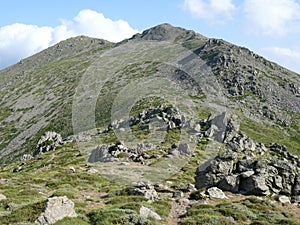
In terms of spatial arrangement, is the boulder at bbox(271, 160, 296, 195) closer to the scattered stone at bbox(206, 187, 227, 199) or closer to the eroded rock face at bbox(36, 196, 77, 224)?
the scattered stone at bbox(206, 187, 227, 199)

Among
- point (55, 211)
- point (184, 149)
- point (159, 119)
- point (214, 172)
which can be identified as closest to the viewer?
point (55, 211)

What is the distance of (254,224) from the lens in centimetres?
2245

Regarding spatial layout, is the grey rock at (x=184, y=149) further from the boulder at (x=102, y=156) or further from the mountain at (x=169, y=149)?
the boulder at (x=102, y=156)

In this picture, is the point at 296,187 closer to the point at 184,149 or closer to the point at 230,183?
the point at 230,183

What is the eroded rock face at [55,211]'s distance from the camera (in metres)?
19.0

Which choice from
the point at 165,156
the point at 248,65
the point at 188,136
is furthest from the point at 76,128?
the point at 248,65

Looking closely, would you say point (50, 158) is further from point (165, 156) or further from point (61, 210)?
point (61, 210)

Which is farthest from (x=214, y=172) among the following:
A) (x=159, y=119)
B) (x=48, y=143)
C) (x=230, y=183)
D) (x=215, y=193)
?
(x=48, y=143)

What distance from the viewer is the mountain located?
87.8ft

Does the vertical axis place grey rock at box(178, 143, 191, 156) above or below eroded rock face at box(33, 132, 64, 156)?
above

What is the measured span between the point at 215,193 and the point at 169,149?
34.1m

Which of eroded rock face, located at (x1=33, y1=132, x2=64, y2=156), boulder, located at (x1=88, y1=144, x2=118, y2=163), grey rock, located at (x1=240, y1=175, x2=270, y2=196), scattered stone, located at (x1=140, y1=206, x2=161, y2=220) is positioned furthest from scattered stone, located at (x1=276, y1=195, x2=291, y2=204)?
eroded rock face, located at (x1=33, y1=132, x2=64, y2=156)

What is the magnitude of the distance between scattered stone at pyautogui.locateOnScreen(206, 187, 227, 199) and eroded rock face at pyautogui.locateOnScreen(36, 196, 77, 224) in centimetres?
1594

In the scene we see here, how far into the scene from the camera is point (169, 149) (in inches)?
2618
